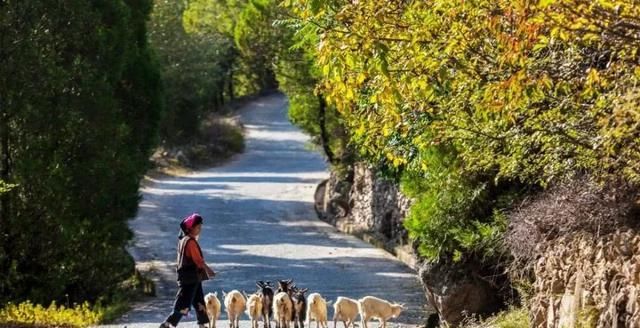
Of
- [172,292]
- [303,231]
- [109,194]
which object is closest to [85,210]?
[109,194]

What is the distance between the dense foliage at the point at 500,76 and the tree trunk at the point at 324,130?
74.8 ft

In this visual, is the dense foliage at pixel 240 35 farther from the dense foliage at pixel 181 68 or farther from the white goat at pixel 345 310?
the white goat at pixel 345 310

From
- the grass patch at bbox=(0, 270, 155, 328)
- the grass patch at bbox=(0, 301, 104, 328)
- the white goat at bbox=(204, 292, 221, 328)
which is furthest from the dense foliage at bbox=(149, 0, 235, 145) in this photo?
Answer: the white goat at bbox=(204, 292, 221, 328)

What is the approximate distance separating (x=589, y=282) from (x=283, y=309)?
5189 millimetres

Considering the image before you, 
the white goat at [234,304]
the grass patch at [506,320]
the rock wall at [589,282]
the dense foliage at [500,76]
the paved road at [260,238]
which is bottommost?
the paved road at [260,238]

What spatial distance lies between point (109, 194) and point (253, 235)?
12277mm

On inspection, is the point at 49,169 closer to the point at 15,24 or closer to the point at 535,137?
the point at 15,24

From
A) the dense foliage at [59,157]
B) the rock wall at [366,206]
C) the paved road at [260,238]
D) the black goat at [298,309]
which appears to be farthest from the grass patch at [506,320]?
the rock wall at [366,206]

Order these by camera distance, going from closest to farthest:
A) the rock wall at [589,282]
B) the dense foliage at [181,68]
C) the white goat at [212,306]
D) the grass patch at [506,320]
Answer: the rock wall at [589,282], the grass patch at [506,320], the white goat at [212,306], the dense foliage at [181,68]

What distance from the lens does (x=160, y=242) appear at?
3519cm

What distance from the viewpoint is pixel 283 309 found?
624 inches

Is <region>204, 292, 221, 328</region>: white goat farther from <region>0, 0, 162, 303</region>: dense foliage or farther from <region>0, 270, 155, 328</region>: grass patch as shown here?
<region>0, 0, 162, 303</region>: dense foliage

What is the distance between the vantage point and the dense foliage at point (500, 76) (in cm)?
908

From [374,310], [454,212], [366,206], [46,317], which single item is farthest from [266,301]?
[366,206]
